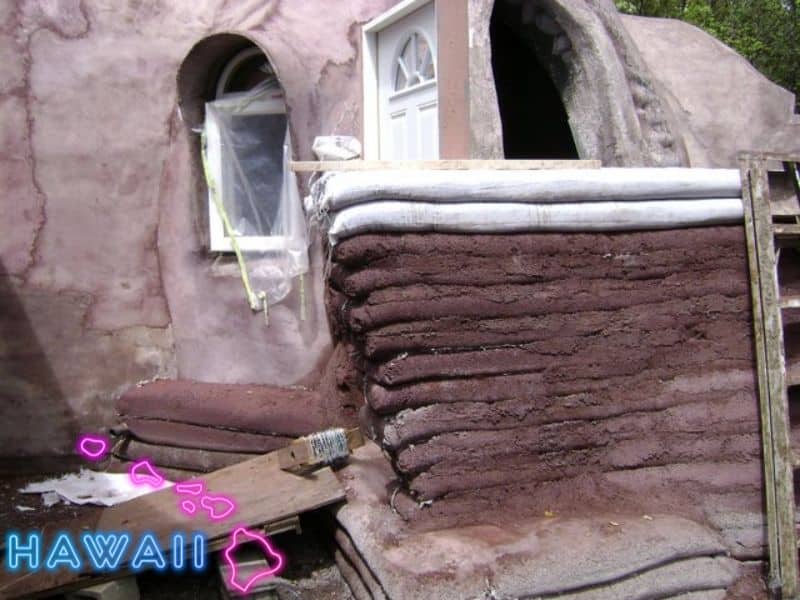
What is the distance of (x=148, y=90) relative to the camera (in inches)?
233

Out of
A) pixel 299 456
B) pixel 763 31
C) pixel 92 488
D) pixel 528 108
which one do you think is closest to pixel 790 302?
pixel 299 456

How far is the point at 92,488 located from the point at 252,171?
2397mm

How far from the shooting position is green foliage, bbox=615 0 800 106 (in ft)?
43.1

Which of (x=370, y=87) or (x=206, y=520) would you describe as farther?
(x=370, y=87)

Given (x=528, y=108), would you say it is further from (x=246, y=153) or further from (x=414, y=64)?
(x=246, y=153)

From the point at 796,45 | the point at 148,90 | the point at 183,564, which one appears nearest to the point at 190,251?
the point at 148,90

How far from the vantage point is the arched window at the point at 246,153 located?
6164 millimetres

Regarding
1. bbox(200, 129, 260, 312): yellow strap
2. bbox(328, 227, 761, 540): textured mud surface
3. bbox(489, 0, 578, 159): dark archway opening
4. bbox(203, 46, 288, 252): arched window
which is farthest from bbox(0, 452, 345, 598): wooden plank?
bbox(489, 0, 578, 159): dark archway opening

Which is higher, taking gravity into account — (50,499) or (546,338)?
(546,338)

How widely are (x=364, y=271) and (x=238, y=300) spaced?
9.33ft

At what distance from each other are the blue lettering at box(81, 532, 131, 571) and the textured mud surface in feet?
3.69

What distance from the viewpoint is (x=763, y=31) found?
13.3 metres

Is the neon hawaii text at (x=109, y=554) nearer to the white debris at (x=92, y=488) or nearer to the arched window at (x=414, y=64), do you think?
the white debris at (x=92, y=488)

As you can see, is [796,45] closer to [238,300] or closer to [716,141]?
[716,141]
